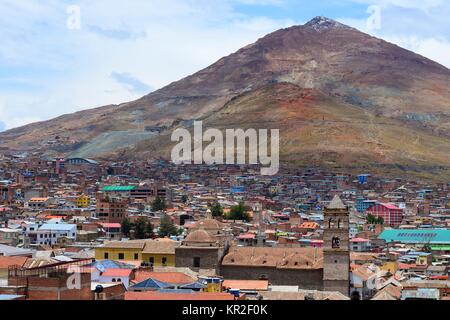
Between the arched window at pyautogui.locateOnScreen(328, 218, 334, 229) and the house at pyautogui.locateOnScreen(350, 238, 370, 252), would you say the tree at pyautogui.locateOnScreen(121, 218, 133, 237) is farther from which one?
the arched window at pyautogui.locateOnScreen(328, 218, 334, 229)

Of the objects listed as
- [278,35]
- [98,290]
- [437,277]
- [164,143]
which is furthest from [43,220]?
[278,35]

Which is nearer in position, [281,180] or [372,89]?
[281,180]

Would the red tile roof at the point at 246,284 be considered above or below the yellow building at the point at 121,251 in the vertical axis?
below

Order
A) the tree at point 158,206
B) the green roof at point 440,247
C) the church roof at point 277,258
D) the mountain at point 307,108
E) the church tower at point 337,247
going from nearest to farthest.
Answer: the church tower at point 337,247, the church roof at point 277,258, the green roof at point 440,247, the tree at point 158,206, the mountain at point 307,108

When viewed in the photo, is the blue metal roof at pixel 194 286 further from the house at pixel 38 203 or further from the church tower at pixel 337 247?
the house at pixel 38 203

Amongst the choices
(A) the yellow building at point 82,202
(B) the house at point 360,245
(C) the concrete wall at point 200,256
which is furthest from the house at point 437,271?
(A) the yellow building at point 82,202

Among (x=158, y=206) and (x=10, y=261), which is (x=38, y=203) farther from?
(x=10, y=261)
